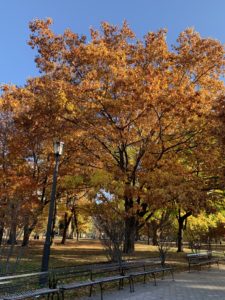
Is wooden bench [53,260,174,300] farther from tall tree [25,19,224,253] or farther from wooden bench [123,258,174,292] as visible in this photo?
tall tree [25,19,224,253]

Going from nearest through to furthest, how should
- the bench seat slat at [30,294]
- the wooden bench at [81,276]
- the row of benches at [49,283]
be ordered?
the bench seat slat at [30,294] < the row of benches at [49,283] < the wooden bench at [81,276]

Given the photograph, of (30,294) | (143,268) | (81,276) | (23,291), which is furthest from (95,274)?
(30,294)

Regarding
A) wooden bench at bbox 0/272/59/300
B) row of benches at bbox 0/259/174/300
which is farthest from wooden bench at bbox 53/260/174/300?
wooden bench at bbox 0/272/59/300

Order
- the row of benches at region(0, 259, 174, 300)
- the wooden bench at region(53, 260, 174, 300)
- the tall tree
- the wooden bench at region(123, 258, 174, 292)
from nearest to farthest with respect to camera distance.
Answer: the row of benches at region(0, 259, 174, 300), the wooden bench at region(53, 260, 174, 300), the wooden bench at region(123, 258, 174, 292), the tall tree

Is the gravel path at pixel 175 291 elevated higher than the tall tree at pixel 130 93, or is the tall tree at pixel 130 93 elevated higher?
the tall tree at pixel 130 93

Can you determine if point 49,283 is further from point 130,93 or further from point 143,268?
point 130,93

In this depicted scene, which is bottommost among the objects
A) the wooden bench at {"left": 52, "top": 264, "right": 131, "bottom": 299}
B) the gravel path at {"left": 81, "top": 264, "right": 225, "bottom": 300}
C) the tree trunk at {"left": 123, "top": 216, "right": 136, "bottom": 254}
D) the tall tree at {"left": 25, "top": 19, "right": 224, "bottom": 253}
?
the gravel path at {"left": 81, "top": 264, "right": 225, "bottom": 300}

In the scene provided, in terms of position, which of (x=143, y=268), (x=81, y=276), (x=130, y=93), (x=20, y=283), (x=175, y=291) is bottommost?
Answer: (x=175, y=291)

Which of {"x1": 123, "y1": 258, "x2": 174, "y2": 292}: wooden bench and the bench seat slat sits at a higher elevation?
{"x1": 123, "y1": 258, "x2": 174, "y2": 292}: wooden bench

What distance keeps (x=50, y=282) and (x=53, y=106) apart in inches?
363

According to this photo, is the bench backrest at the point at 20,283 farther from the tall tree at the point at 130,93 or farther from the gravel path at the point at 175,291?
the tall tree at the point at 130,93

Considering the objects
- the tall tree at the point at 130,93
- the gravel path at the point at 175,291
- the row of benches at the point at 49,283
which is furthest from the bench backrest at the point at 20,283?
the tall tree at the point at 130,93

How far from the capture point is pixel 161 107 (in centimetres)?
1652

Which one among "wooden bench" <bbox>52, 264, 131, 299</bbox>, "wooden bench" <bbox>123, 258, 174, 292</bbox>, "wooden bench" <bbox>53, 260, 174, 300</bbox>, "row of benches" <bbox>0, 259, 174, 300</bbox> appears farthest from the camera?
"wooden bench" <bbox>123, 258, 174, 292</bbox>
